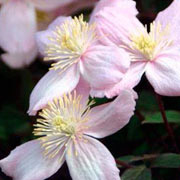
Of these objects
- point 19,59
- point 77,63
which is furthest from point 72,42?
point 19,59

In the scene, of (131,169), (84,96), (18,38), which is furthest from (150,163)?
(18,38)

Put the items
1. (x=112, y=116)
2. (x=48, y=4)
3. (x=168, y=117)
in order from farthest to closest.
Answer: (x=48, y=4), (x=168, y=117), (x=112, y=116)

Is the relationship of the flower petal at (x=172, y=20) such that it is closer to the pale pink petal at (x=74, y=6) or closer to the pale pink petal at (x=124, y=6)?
the pale pink petal at (x=124, y=6)

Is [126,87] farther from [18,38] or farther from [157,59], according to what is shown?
[18,38]

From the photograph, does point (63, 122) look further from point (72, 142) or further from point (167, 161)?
point (167, 161)

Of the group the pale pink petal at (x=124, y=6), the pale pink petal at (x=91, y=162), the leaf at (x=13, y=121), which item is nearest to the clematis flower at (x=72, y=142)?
the pale pink petal at (x=91, y=162)

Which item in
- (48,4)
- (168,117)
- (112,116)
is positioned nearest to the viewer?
(112,116)
